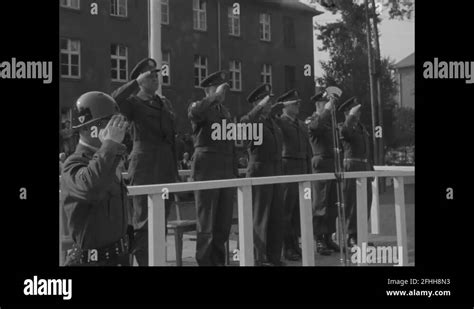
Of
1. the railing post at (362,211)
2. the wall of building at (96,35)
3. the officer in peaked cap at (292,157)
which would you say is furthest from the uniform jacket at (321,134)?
the wall of building at (96,35)

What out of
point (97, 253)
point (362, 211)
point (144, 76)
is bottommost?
point (97, 253)

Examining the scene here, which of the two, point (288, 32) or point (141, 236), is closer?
point (288, 32)

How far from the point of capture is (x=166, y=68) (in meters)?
3.11

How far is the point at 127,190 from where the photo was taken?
2.81 m

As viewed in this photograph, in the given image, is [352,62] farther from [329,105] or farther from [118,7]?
[118,7]

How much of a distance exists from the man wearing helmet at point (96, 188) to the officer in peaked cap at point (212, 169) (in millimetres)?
591

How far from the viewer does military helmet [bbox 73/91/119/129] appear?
2.71 metres

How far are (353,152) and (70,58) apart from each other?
1540mm

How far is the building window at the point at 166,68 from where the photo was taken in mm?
3078

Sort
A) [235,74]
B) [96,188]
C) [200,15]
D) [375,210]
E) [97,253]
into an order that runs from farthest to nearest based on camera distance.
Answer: [375,210], [235,74], [200,15], [97,253], [96,188]

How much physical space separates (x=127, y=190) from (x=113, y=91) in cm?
51

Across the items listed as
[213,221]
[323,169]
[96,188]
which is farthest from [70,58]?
[323,169]
